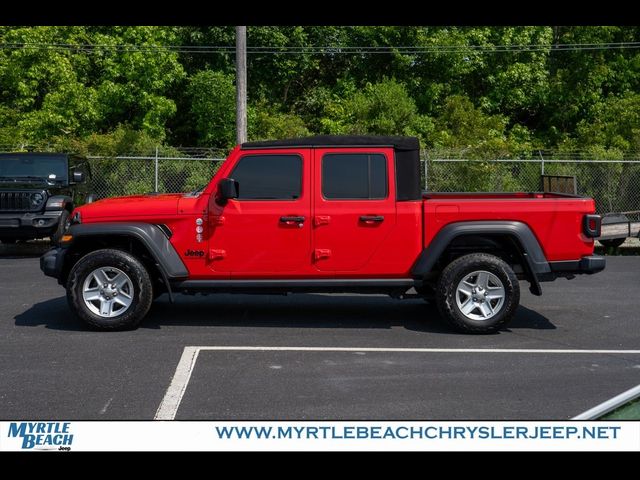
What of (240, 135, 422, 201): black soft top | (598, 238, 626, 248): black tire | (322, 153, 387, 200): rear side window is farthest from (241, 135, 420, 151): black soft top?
(598, 238, 626, 248): black tire

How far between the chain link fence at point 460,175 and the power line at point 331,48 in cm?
1067

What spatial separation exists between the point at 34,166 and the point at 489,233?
10.7 m

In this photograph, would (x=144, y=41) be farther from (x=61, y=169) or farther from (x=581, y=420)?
(x=581, y=420)

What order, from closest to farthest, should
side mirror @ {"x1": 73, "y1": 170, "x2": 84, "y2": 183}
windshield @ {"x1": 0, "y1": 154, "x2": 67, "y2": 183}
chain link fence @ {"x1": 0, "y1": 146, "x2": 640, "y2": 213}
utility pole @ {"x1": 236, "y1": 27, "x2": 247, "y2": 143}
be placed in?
1. side mirror @ {"x1": 73, "y1": 170, "x2": 84, "y2": 183}
2. windshield @ {"x1": 0, "y1": 154, "x2": 67, "y2": 183}
3. utility pole @ {"x1": 236, "y1": 27, "x2": 247, "y2": 143}
4. chain link fence @ {"x1": 0, "y1": 146, "x2": 640, "y2": 213}

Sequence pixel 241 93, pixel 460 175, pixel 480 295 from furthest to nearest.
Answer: pixel 460 175
pixel 241 93
pixel 480 295

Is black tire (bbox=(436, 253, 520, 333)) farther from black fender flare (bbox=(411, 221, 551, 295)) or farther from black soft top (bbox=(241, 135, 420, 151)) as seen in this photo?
black soft top (bbox=(241, 135, 420, 151))

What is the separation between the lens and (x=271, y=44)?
3325 centimetres

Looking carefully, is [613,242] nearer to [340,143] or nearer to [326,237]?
[340,143]

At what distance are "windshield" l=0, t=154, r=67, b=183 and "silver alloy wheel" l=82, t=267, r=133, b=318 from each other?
8.25 meters

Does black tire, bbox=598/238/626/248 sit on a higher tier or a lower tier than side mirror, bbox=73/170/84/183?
lower

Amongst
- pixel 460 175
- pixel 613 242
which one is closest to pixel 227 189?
pixel 613 242

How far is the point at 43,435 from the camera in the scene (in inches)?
144

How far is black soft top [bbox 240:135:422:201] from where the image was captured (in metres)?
9.22

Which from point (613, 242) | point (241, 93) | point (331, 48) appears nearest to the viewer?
point (613, 242)
